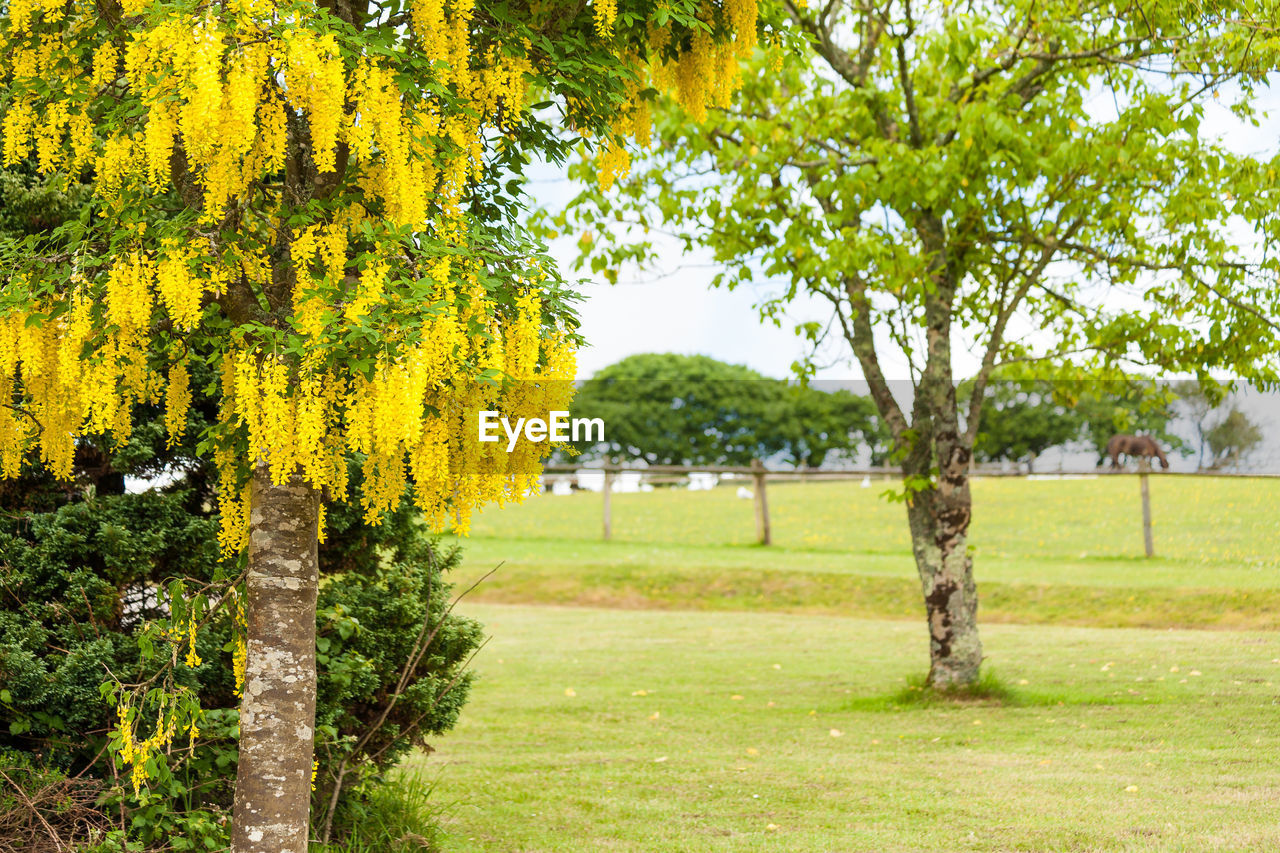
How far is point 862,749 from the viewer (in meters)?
7.15

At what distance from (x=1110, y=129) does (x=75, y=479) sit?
6658 millimetres

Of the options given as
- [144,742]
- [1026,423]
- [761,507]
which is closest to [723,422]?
[1026,423]

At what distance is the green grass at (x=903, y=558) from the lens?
1345 centimetres

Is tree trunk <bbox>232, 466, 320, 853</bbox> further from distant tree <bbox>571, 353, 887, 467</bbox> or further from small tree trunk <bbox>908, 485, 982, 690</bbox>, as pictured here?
distant tree <bbox>571, 353, 887, 467</bbox>

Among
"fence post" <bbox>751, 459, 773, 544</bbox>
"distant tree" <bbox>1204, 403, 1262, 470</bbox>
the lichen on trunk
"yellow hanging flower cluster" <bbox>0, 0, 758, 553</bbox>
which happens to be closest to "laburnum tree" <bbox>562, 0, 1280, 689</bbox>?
the lichen on trunk

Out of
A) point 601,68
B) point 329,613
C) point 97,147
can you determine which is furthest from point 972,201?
point 97,147

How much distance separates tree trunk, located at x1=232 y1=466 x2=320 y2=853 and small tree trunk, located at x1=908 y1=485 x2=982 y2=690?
573cm

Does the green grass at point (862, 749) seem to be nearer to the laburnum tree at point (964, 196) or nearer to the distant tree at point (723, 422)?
the laburnum tree at point (964, 196)

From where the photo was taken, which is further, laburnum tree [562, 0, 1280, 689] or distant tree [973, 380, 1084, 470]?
distant tree [973, 380, 1084, 470]

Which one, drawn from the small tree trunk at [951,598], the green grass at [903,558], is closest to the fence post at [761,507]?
the green grass at [903,558]

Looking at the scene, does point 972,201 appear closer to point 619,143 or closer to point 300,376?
point 619,143

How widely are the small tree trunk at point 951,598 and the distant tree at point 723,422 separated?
1965 inches

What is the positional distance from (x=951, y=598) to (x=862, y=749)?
1.81m

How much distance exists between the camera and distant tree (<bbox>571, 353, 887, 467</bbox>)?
62031 millimetres
